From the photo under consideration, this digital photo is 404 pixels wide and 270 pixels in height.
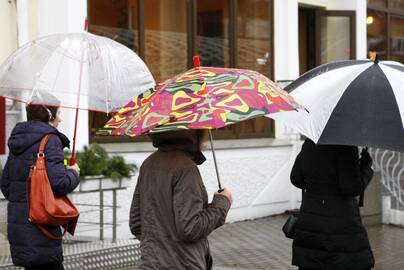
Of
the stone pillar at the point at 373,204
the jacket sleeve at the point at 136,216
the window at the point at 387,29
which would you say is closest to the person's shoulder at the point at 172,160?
the jacket sleeve at the point at 136,216

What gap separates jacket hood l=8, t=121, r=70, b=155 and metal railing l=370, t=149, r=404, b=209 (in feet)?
20.7

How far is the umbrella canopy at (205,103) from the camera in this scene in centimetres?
298

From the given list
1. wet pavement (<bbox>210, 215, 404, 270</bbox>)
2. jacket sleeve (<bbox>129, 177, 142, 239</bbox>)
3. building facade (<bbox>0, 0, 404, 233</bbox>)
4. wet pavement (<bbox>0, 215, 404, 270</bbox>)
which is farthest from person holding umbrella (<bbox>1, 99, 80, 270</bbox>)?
building facade (<bbox>0, 0, 404, 233</bbox>)

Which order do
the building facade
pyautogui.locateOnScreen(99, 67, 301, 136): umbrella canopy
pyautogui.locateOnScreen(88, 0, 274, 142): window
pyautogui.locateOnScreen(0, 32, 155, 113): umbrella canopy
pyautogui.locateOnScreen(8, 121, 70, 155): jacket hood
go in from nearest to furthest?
pyautogui.locateOnScreen(99, 67, 301, 136): umbrella canopy < pyautogui.locateOnScreen(8, 121, 70, 155): jacket hood < pyautogui.locateOnScreen(0, 32, 155, 113): umbrella canopy < the building facade < pyautogui.locateOnScreen(88, 0, 274, 142): window

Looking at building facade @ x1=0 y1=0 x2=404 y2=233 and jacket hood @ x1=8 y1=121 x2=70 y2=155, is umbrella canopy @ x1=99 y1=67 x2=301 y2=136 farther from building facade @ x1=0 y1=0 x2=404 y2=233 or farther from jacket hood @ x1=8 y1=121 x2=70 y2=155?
building facade @ x1=0 y1=0 x2=404 y2=233

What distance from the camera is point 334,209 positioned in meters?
4.35

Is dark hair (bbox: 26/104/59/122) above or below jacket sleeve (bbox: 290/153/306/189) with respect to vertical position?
above

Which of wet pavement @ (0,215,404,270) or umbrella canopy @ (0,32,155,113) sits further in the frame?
wet pavement @ (0,215,404,270)

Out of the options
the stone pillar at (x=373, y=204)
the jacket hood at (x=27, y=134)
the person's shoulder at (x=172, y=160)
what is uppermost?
the jacket hood at (x=27, y=134)

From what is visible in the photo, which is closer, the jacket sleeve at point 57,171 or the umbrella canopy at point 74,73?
the jacket sleeve at point 57,171

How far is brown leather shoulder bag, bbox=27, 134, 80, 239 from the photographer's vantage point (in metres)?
4.10

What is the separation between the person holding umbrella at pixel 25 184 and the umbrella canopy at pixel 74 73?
1.20 feet

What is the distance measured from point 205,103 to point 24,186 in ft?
5.64

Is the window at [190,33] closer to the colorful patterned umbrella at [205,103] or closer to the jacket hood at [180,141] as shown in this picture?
the jacket hood at [180,141]
